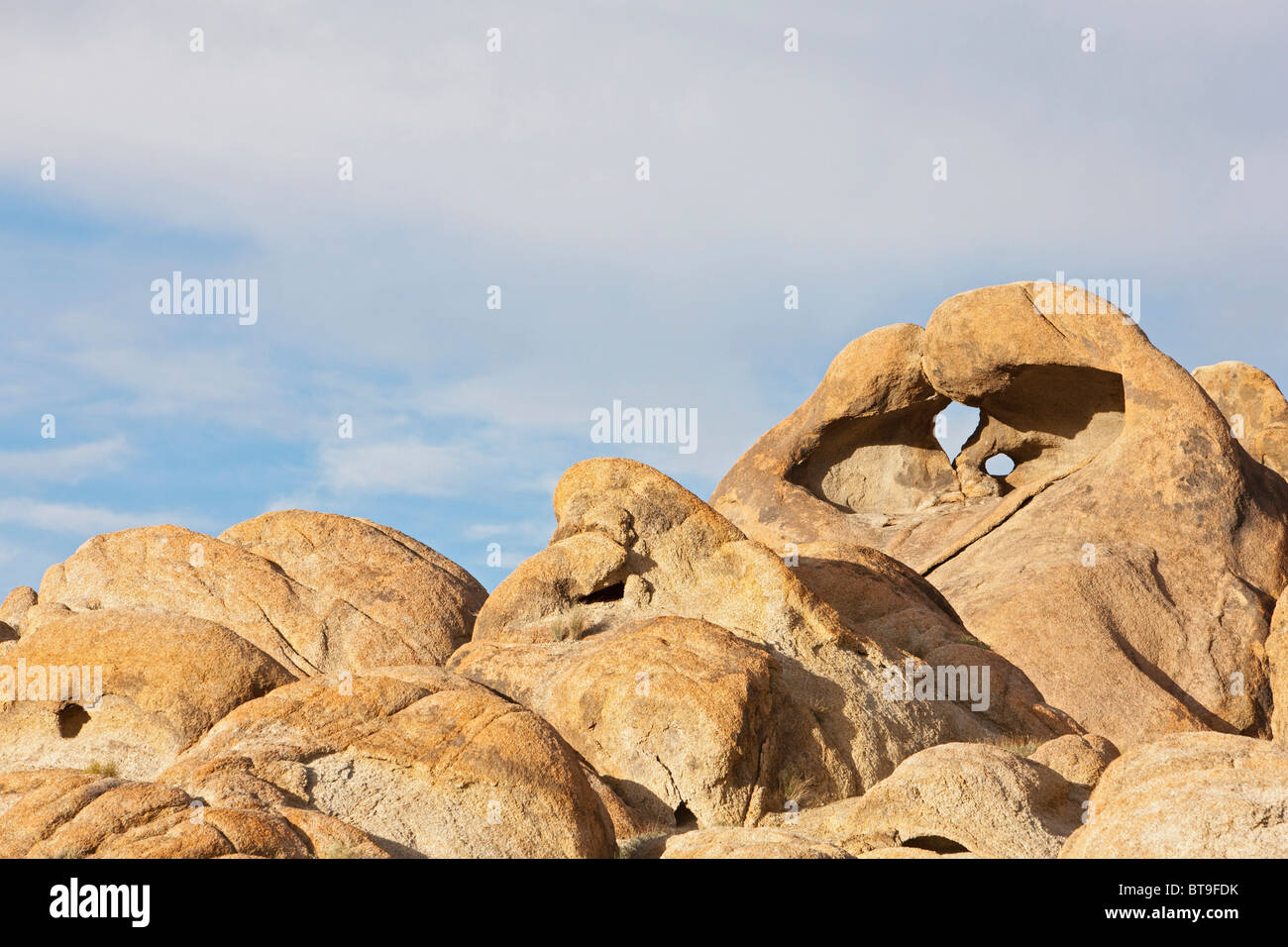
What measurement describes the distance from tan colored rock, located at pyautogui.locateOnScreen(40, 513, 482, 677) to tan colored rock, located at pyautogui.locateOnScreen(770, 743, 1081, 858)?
676 centimetres

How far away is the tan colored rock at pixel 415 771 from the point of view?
335 inches

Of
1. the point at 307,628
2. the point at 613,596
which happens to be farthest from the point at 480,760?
the point at 307,628

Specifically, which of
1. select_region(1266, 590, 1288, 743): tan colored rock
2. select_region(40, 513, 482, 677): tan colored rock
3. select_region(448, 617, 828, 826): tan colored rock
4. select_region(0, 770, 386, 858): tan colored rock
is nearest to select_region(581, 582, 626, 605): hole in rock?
select_region(448, 617, 828, 826): tan colored rock

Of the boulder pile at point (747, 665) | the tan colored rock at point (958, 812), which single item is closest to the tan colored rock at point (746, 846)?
the boulder pile at point (747, 665)

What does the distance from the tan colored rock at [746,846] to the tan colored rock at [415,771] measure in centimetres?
59

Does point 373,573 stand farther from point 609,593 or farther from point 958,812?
point 958,812

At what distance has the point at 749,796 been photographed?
432 inches

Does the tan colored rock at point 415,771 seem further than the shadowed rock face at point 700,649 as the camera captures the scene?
No

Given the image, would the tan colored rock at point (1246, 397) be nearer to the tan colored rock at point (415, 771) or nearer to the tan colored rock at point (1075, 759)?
the tan colored rock at point (1075, 759)

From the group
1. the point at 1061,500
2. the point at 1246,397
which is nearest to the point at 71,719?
the point at 1061,500

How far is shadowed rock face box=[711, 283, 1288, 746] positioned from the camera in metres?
18.5

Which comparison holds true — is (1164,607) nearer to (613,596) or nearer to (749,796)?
(613,596)

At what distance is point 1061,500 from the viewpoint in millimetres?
21734

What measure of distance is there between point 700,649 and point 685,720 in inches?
31.1
